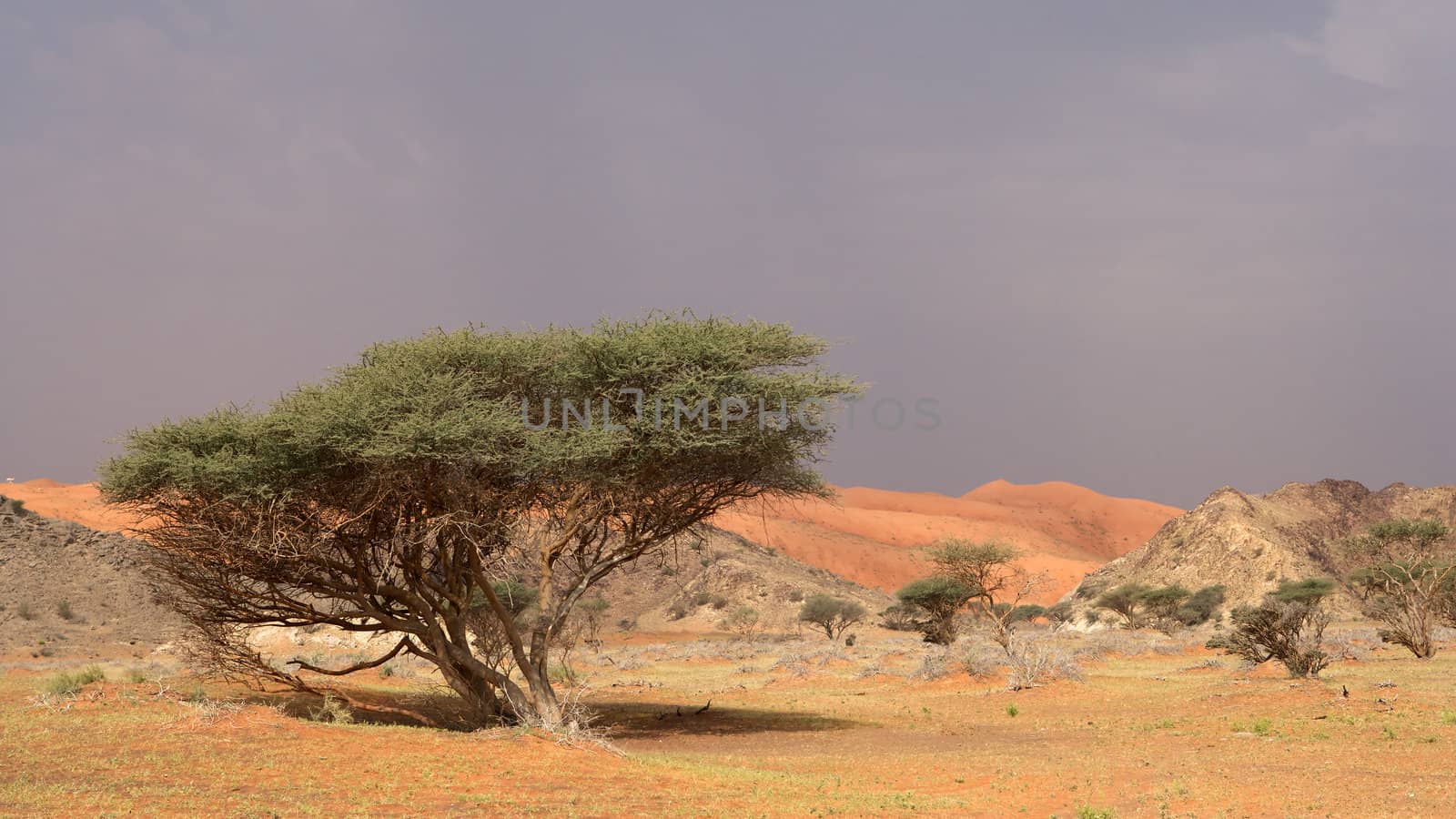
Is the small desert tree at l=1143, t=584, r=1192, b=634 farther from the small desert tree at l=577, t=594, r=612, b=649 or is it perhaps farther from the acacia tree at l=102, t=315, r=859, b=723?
the acacia tree at l=102, t=315, r=859, b=723

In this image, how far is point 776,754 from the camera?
655 inches

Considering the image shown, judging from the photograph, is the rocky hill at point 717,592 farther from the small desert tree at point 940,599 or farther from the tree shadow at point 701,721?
the tree shadow at point 701,721

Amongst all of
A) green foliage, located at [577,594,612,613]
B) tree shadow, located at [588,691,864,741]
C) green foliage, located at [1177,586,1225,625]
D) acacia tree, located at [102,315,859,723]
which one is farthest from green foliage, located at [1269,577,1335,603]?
acacia tree, located at [102,315,859,723]

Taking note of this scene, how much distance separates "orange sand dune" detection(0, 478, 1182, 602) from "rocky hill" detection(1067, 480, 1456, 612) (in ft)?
53.4

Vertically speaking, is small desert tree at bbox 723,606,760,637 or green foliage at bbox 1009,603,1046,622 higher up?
small desert tree at bbox 723,606,760,637

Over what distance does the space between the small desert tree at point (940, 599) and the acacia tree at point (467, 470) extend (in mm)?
26308

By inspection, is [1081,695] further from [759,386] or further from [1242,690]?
[759,386]

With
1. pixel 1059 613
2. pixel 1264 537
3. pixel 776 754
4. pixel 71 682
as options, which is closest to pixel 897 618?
pixel 1059 613

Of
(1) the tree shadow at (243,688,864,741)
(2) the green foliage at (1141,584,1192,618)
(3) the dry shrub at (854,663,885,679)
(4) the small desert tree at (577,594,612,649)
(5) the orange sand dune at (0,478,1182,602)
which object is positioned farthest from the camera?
(5) the orange sand dune at (0,478,1182,602)

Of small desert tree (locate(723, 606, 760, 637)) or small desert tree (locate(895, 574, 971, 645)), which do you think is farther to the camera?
small desert tree (locate(723, 606, 760, 637))

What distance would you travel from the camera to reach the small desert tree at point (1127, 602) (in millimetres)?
54312

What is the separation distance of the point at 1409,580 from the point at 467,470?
3369cm

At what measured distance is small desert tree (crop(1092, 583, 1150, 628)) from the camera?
54.3 metres

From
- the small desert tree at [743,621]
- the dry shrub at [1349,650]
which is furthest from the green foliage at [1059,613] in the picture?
the dry shrub at [1349,650]
